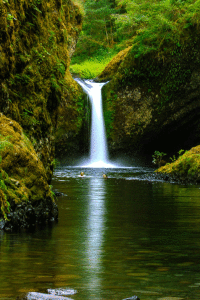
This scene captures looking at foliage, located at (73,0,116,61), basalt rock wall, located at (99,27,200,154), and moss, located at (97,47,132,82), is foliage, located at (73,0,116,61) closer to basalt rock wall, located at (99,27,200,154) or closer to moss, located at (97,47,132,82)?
moss, located at (97,47,132,82)

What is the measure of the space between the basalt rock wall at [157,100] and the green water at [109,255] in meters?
21.4

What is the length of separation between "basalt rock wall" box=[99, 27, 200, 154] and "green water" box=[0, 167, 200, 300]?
21.4m

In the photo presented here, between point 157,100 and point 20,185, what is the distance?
962 inches

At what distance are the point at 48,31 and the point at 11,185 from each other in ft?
21.6

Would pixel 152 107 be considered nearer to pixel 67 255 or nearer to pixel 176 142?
pixel 176 142

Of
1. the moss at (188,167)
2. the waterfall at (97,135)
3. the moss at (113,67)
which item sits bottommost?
the moss at (188,167)

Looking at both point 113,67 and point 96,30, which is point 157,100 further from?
point 96,30

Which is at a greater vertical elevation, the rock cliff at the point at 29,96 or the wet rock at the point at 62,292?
the rock cliff at the point at 29,96

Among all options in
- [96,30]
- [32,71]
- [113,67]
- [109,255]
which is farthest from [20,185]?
[96,30]

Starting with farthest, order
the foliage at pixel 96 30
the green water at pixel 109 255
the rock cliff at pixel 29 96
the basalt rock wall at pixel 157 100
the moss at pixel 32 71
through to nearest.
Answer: the foliage at pixel 96 30 < the basalt rock wall at pixel 157 100 < the moss at pixel 32 71 < the rock cliff at pixel 29 96 < the green water at pixel 109 255

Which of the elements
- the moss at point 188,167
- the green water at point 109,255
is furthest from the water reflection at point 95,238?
the moss at point 188,167

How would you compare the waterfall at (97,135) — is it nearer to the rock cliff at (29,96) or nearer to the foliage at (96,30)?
the rock cliff at (29,96)

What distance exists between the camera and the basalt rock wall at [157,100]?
97.6 ft

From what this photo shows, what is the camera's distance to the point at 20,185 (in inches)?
280
